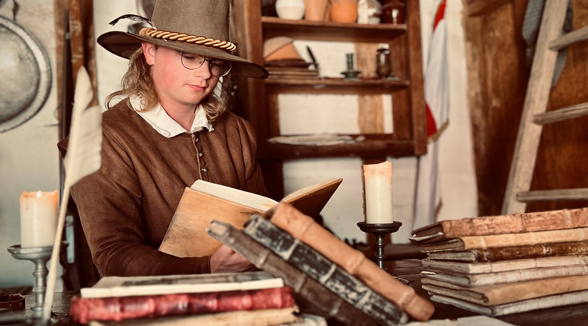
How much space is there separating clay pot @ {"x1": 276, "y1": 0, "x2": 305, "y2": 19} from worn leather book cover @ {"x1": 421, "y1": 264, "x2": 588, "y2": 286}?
239 cm

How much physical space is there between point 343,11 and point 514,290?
2630 millimetres

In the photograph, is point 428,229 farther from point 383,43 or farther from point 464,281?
point 383,43

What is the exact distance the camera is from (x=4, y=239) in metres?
2.98

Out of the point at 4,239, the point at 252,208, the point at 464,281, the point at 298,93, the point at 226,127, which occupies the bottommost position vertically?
the point at 4,239

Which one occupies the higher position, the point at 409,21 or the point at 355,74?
the point at 409,21

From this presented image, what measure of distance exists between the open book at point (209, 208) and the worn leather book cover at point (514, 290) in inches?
14.8

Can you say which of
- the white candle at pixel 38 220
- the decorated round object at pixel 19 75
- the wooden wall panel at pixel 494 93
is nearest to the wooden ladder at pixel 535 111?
the wooden wall panel at pixel 494 93

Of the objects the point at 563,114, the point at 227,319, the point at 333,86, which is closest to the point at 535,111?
the point at 563,114

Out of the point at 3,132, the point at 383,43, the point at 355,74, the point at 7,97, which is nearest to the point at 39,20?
the point at 7,97

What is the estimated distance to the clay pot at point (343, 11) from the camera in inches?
129

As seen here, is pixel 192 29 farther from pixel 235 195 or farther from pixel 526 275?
pixel 526 275

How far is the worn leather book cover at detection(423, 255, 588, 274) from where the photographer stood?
3.23ft

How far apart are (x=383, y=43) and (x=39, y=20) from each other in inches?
89.6

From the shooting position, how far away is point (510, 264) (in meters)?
A: 1.00
